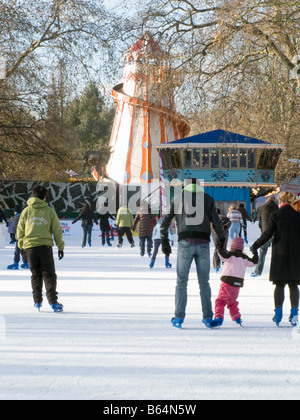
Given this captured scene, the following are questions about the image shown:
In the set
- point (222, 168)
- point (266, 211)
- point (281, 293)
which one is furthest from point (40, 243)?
point (222, 168)

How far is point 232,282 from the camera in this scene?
7773 mm

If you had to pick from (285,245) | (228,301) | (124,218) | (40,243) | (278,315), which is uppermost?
(285,245)

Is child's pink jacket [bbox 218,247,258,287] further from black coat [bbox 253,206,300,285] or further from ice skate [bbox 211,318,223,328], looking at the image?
ice skate [bbox 211,318,223,328]

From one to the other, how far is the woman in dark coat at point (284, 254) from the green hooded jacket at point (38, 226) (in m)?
2.36

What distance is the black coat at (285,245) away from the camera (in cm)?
767

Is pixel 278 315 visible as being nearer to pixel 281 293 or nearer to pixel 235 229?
pixel 281 293

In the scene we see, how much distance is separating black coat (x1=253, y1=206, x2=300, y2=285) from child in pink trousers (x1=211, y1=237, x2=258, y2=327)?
215 mm

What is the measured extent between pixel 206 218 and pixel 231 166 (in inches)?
1243

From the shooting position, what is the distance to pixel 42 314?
847 cm

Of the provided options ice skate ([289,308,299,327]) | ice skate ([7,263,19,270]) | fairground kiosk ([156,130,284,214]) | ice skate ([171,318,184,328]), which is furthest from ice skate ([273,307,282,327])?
fairground kiosk ([156,130,284,214])

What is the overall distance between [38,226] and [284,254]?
110 inches
